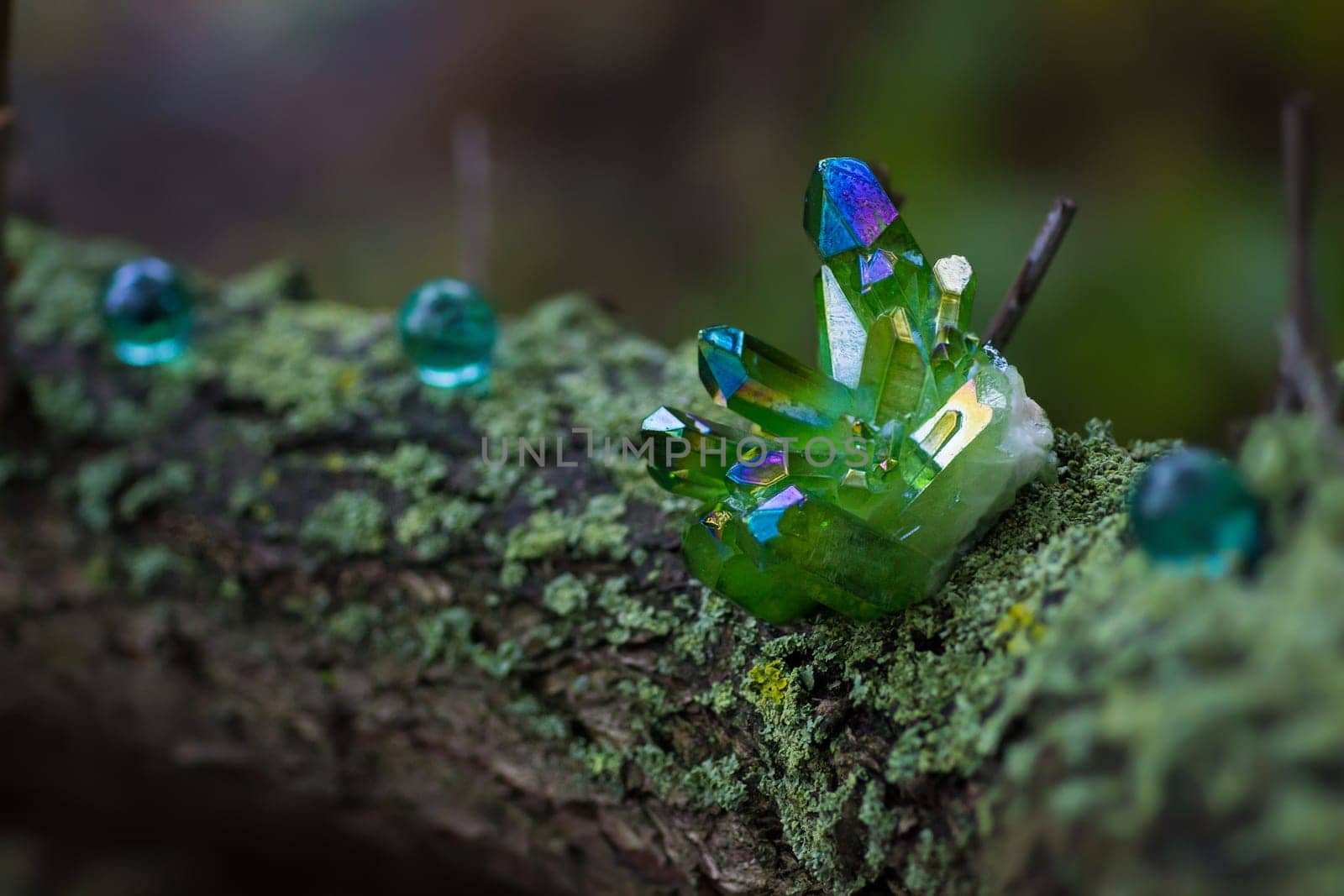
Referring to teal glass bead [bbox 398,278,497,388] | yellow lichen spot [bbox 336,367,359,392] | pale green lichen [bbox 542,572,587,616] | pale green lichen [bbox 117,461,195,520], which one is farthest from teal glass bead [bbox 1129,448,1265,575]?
pale green lichen [bbox 117,461,195,520]

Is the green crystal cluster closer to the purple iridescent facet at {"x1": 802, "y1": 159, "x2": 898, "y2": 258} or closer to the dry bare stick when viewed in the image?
the purple iridescent facet at {"x1": 802, "y1": 159, "x2": 898, "y2": 258}

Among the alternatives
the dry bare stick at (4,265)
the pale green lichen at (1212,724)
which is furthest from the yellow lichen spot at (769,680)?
the dry bare stick at (4,265)

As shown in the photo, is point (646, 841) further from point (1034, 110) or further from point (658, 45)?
point (658, 45)

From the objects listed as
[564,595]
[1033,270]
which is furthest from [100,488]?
[1033,270]

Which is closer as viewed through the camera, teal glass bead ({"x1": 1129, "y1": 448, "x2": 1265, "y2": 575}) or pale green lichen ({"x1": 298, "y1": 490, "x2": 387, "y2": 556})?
teal glass bead ({"x1": 1129, "y1": 448, "x2": 1265, "y2": 575})

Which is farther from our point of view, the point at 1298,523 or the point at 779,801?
the point at 779,801

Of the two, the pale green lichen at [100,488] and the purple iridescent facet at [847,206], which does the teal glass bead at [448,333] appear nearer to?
the pale green lichen at [100,488]

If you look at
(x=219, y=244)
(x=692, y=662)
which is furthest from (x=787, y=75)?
(x=692, y=662)
